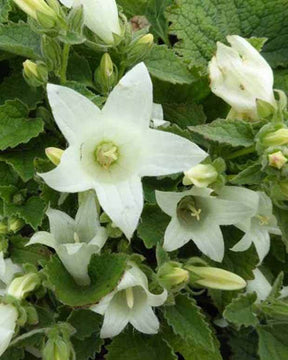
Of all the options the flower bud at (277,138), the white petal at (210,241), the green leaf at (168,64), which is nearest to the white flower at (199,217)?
the white petal at (210,241)

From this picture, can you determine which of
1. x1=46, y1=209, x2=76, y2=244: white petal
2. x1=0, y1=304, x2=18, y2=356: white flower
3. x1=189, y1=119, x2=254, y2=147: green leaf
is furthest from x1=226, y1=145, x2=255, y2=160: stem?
x1=0, y1=304, x2=18, y2=356: white flower

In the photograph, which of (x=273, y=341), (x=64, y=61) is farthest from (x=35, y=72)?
(x=273, y=341)

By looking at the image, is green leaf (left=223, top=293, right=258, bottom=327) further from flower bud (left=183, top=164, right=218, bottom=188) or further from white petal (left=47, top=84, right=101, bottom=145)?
white petal (left=47, top=84, right=101, bottom=145)

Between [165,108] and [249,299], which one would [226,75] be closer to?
[165,108]

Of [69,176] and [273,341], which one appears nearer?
[69,176]

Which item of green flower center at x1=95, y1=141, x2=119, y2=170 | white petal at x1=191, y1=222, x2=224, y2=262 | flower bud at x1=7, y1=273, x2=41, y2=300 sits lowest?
flower bud at x1=7, y1=273, x2=41, y2=300

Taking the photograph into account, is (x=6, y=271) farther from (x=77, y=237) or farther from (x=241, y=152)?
(x=241, y=152)

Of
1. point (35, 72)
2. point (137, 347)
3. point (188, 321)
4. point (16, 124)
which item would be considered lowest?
point (137, 347)

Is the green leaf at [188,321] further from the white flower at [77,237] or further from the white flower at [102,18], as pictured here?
the white flower at [102,18]
